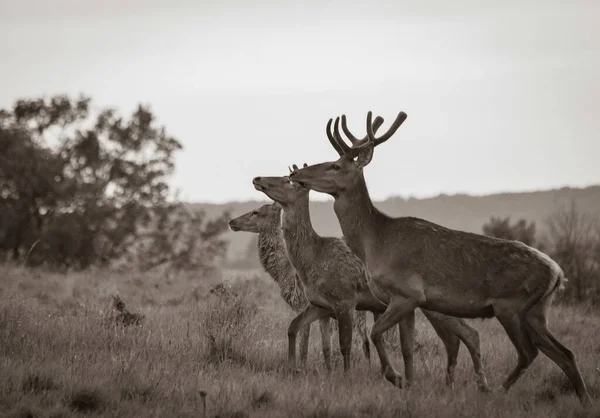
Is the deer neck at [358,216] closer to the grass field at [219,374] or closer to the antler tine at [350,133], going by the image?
the antler tine at [350,133]

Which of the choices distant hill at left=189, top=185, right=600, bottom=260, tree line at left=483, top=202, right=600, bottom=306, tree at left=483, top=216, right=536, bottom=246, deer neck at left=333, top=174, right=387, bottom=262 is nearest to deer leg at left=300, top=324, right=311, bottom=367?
deer neck at left=333, top=174, right=387, bottom=262

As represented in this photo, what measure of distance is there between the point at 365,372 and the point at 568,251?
522 inches

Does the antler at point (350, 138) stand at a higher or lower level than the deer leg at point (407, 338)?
higher

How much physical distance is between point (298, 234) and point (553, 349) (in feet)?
12.8

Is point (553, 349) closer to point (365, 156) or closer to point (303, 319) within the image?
point (365, 156)

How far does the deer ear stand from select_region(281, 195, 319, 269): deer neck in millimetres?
1793

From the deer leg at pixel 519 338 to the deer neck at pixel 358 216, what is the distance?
163 cm

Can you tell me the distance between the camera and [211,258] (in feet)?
108

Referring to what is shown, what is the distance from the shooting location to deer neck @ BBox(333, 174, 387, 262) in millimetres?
9750

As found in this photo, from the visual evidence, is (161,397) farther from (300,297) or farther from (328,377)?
(300,297)

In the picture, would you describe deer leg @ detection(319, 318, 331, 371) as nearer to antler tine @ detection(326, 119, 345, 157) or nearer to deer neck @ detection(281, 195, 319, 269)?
deer neck @ detection(281, 195, 319, 269)

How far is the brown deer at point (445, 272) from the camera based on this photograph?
8.81 meters

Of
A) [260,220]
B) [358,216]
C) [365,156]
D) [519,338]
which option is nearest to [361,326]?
[358,216]

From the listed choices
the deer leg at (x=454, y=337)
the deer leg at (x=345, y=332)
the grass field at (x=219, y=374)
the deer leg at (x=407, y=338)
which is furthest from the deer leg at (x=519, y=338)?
the deer leg at (x=345, y=332)
